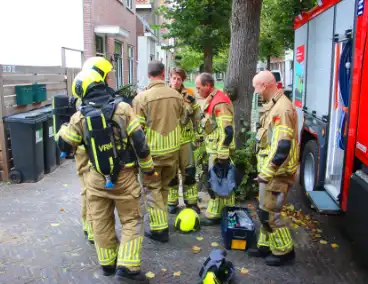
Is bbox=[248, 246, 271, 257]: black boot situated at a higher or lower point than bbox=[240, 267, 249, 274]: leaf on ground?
higher

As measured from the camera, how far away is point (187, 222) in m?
4.79

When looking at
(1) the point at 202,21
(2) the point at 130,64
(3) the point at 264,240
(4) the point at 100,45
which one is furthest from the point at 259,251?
(2) the point at 130,64

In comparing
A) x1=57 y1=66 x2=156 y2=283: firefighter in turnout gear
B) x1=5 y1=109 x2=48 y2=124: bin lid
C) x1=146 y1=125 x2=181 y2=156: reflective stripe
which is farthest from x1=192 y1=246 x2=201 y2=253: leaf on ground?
x1=5 y1=109 x2=48 y2=124: bin lid

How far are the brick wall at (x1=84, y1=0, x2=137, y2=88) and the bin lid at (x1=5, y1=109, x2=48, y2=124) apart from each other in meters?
6.87

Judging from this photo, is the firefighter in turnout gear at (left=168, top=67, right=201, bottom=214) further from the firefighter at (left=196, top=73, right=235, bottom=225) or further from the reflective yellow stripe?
A: the reflective yellow stripe

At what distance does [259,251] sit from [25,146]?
14.7 feet

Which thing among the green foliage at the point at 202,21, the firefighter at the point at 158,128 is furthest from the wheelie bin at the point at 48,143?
the green foliage at the point at 202,21

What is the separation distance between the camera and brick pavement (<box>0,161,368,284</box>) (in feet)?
12.4

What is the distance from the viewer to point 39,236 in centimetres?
468

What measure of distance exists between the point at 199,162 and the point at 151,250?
2.22m

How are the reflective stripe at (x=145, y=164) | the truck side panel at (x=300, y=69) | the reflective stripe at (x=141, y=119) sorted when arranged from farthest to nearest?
the truck side panel at (x=300, y=69) → the reflective stripe at (x=141, y=119) → the reflective stripe at (x=145, y=164)

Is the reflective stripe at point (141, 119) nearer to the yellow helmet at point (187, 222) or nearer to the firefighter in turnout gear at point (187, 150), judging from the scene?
the firefighter in turnout gear at point (187, 150)

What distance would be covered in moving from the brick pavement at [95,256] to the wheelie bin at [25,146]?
1.29 metres

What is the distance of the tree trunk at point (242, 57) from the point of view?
6.43 meters
